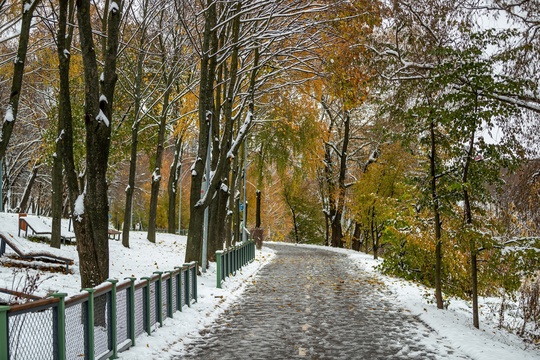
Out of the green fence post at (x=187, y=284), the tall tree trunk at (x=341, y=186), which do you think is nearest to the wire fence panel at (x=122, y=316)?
the green fence post at (x=187, y=284)

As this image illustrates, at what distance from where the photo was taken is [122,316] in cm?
922

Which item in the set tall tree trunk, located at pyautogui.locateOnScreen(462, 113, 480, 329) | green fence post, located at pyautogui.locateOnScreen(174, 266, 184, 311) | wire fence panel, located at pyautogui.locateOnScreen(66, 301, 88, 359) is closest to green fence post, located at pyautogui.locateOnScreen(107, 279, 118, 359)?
wire fence panel, located at pyautogui.locateOnScreen(66, 301, 88, 359)

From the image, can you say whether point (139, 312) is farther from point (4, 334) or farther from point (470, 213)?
point (470, 213)

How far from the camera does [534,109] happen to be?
11.9 metres

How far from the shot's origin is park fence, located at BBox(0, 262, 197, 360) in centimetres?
595

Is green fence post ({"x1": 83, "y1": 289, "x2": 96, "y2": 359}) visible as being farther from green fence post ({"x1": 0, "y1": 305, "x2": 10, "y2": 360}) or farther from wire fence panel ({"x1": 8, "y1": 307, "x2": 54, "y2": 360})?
green fence post ({"x1": 0, "y1": 305, "x2": 10, "y2": 360})

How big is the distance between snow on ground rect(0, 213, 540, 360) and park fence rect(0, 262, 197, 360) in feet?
1.11

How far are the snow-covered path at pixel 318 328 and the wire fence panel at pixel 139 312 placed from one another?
89 cm

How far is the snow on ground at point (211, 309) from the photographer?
9.92 m

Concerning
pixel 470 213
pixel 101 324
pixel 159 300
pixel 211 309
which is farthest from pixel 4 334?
pixel 470 213

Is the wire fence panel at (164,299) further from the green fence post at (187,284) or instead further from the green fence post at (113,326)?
the green fence post at (113,326)

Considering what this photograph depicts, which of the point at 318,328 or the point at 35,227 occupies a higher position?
the point at 35,227

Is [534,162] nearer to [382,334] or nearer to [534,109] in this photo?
[534,109]

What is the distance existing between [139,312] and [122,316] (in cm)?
95
